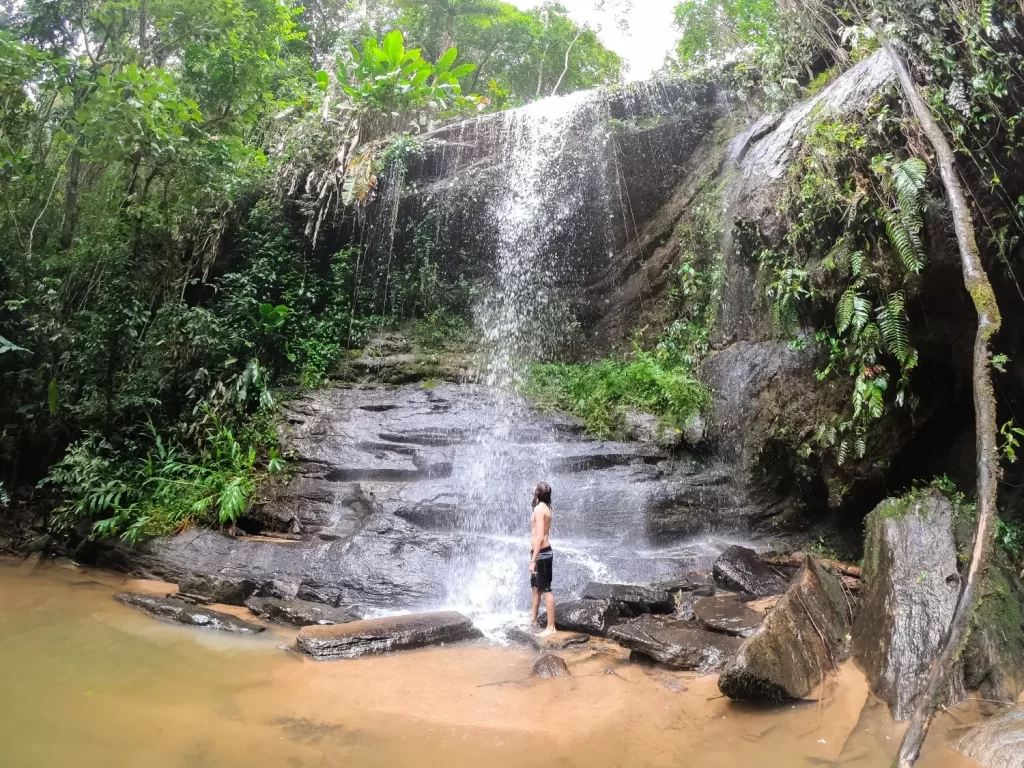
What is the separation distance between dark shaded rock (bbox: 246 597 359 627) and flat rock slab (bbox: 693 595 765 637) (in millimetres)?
3260

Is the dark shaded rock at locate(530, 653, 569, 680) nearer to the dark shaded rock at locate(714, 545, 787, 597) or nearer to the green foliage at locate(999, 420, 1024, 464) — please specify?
the dark shaded rock at locate(714, 545, 787, 597)

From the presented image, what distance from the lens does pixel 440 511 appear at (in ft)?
26.9

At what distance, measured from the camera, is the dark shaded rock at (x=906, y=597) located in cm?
402

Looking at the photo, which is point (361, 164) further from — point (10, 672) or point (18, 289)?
point (10, 672)

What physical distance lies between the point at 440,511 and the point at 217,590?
8.88ft

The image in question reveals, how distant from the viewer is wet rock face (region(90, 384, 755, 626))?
7.14m

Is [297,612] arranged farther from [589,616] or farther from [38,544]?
[38,544]

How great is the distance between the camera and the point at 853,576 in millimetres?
6547

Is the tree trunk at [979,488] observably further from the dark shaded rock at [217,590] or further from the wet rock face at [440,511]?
the dark shaded rock at [217,590]

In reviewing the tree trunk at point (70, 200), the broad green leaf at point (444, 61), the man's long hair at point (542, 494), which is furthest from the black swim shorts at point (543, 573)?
the broad green leaf at point (444, 61)

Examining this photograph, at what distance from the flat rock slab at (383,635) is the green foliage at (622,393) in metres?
4.35

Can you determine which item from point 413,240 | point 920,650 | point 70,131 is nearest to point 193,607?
point 920,650

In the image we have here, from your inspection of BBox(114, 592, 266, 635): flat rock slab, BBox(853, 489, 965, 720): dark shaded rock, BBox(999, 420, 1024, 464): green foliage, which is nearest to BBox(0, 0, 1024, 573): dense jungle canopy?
BBox(999, 420, 1024, 464): green foliage

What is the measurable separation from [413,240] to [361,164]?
167 cm
